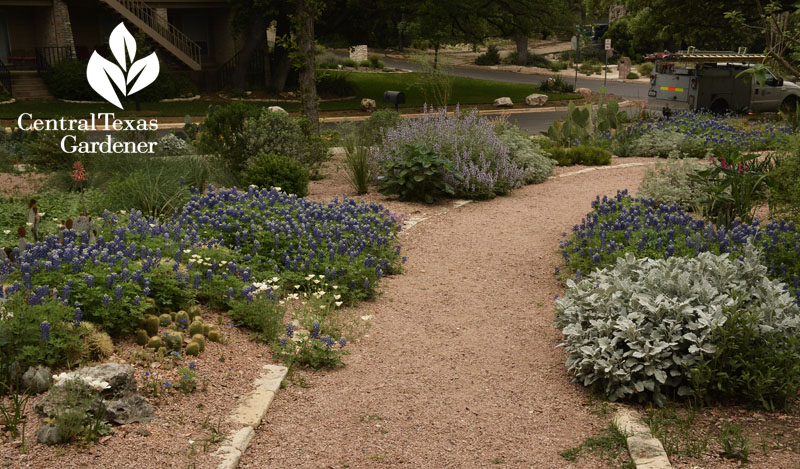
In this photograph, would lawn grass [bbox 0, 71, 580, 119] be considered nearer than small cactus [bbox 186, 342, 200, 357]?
No

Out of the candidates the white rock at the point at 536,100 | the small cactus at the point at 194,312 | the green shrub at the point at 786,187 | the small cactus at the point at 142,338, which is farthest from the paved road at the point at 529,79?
the small cactus at the point at 142,338

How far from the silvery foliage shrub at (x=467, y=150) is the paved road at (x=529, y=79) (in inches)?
833

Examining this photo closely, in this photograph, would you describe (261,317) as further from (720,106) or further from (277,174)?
(720,106)

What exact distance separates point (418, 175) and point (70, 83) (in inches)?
750

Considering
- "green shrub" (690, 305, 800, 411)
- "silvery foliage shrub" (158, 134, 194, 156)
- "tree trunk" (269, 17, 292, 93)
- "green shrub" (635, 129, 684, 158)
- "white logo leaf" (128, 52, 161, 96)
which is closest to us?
"green shrub" (690, 305, 800, 411)

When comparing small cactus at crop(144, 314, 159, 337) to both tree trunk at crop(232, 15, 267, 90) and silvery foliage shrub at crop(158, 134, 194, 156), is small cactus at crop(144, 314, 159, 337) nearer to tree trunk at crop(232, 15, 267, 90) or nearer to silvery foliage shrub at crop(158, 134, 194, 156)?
silvery foliage shrub at crop(158, 134, 194, 156)

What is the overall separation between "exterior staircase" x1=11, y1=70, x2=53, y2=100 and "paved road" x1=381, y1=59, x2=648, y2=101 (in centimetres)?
2027

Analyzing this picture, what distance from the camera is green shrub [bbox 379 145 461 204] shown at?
9.89m

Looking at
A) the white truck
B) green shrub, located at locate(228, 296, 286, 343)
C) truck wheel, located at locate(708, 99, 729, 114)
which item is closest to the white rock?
the white truck

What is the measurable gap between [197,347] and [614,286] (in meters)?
2.80

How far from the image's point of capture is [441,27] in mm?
26219

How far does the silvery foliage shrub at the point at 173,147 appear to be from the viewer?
11.3 m

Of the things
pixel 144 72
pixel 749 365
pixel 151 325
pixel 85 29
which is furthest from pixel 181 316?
pixel 85 29

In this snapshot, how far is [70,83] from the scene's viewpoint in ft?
82.2
